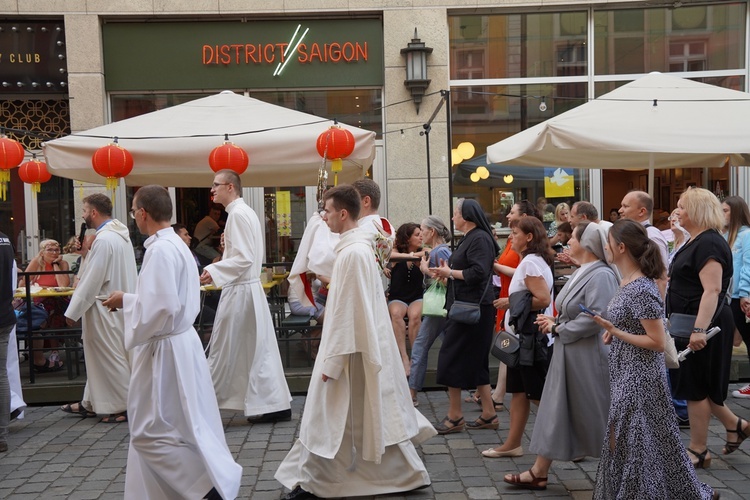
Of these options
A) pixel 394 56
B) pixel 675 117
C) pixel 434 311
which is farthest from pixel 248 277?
pixel 394 56

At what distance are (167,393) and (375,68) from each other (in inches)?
358

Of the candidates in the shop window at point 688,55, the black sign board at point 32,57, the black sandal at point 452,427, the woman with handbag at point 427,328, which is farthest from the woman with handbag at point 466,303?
the black sign board at point 32,57

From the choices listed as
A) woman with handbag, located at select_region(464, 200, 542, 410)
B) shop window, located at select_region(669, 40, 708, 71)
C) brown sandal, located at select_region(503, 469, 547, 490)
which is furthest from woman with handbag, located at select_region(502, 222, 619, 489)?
shop window, located at select_region(669, 40, 708, 71)

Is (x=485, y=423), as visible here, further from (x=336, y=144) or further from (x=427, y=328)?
(x=336, y=144)

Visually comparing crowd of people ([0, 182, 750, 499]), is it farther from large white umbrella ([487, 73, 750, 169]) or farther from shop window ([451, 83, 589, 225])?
shop window ([451, 83, 589, 225])

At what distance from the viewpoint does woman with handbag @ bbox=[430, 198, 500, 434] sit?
6.50 meters

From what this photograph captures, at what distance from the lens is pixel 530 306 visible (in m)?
5.60

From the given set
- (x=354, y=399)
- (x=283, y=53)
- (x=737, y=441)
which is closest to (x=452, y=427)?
(x=354, y=399)

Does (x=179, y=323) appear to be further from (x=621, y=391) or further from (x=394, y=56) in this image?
(x=394, y=56)

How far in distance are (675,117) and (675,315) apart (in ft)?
7.92

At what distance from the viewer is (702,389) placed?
5641 mm

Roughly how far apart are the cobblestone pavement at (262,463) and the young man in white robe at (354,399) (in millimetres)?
310

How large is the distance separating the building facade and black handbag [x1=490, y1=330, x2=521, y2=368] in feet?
23.4

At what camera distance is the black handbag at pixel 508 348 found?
555 centimetres
